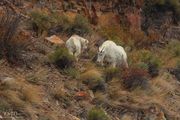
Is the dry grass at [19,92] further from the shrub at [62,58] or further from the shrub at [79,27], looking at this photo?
the shrub at [79,27]

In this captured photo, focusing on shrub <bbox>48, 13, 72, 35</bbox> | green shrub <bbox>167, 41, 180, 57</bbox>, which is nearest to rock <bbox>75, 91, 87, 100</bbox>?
shrub <bbox>48, 13, 72, 35</bbox>

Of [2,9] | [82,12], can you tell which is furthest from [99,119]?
[82,12]

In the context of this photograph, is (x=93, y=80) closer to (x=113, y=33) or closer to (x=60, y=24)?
(x=60, y=24)

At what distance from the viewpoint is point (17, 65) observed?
36.7ft

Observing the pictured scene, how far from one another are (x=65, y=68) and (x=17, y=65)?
1448 mm

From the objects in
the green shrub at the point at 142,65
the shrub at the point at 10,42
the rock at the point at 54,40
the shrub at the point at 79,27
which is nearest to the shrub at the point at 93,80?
the shrub at the point at 10,42

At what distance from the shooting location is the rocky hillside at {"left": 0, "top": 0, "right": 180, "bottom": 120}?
10102 millimetres

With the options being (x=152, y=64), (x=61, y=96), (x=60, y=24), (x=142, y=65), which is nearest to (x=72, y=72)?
(x=61, y=96)

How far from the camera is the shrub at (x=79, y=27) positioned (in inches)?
601

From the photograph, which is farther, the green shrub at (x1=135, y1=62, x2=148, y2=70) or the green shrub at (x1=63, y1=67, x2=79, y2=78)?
the green shrub at (x1=135, y1=62, x2=148, y2=70)

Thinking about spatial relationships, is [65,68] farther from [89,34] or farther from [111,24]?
[111,24]

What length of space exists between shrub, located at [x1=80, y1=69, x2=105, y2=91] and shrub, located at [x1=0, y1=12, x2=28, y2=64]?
57.8 inches

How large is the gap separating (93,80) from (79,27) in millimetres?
3583

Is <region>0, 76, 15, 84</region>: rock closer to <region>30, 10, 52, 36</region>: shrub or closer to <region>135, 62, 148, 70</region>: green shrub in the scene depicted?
<region>30, 10, 52, 36</region>: shrub
